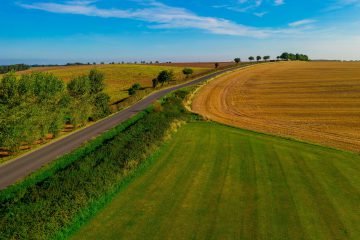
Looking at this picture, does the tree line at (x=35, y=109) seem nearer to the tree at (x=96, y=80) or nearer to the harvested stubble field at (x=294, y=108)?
the harvested stubble field at (x=294, y=108)

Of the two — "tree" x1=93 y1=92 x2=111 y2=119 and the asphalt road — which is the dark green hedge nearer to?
the asphalt road

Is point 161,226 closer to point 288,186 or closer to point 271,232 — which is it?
point 271,232

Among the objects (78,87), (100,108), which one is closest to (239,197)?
(100,108)

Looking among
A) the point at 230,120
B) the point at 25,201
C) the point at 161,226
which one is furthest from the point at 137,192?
the point at 230,120

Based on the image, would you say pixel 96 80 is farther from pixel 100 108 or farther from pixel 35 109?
pixel 35 109

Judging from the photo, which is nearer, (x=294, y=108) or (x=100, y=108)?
(x=100, y=108)

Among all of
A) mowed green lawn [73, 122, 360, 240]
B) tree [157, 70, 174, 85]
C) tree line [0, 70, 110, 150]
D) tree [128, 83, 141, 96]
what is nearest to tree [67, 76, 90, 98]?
tree line [0, 70, 110, 150]

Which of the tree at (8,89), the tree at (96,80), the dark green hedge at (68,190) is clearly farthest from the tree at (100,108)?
the dark green hedge at (68,190)
